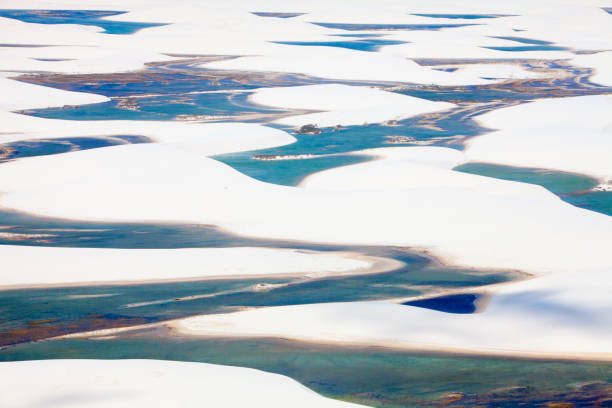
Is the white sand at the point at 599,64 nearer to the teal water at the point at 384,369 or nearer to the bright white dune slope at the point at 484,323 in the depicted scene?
the bright white dune slope at the point at 484,323

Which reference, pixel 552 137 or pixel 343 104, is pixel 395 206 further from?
pixel 343 104

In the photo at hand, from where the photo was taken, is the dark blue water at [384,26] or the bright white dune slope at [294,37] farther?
the dark blue water at [384,26]

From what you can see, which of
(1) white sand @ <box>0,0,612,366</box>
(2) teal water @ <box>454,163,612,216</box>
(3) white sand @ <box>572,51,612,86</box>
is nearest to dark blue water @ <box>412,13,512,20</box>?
(3) white sand @ <box>572,51,612,86</box>

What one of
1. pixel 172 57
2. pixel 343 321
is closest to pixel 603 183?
pixel 343 321

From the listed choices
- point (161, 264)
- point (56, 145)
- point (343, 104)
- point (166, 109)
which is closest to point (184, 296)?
point (161, 264)

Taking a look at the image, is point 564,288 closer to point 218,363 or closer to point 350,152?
point 218,363

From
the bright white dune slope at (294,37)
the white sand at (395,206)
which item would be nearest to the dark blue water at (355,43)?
the bright white dune slope at (294,37)
